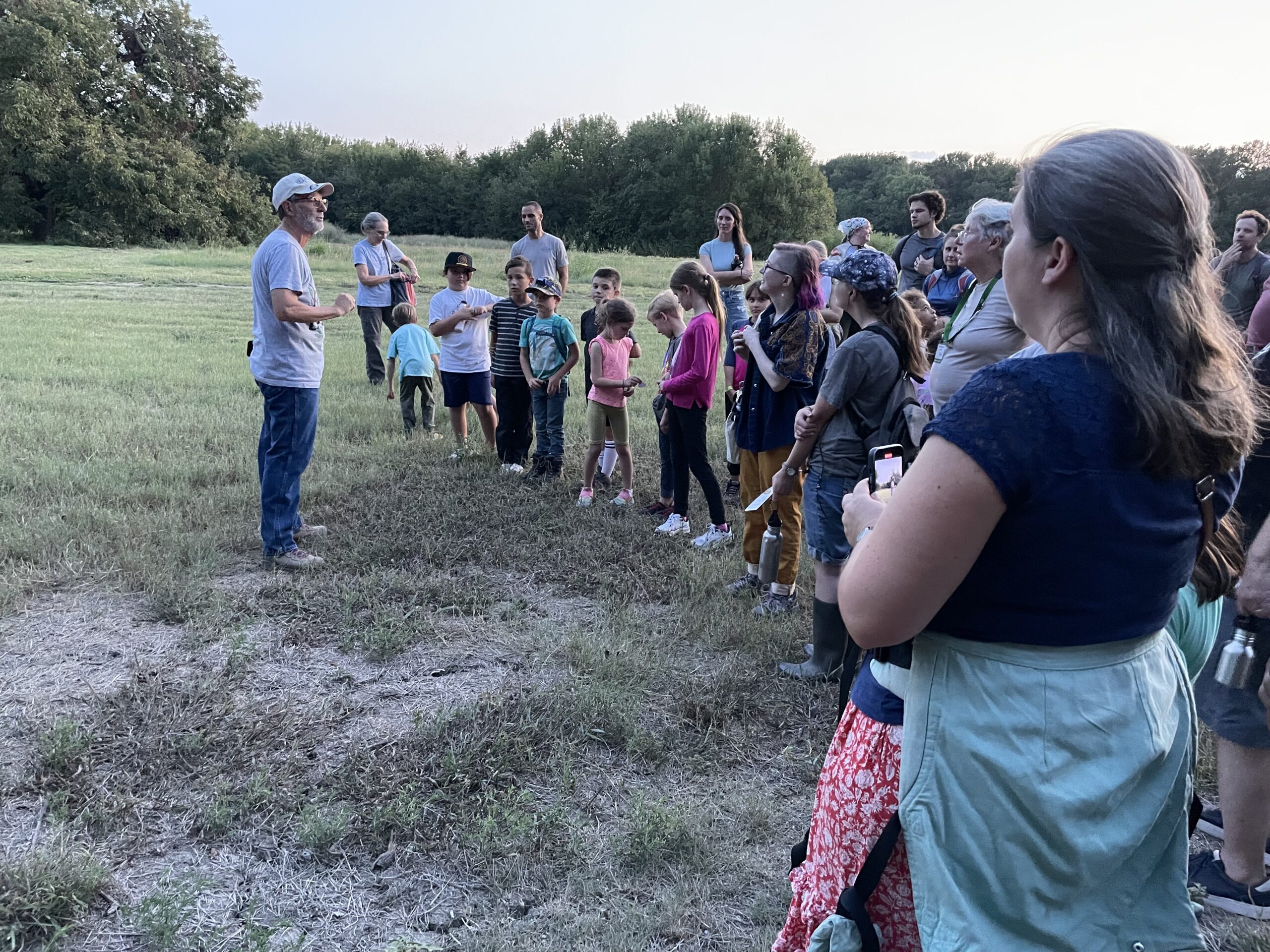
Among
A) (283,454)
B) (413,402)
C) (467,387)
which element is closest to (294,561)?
(283,454)

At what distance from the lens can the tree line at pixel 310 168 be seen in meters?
39.1

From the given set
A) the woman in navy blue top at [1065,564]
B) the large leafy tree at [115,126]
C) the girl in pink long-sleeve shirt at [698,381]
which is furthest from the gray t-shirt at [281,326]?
the large leafy tree at [115,126]

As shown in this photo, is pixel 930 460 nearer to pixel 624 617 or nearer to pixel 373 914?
pixel 373 914

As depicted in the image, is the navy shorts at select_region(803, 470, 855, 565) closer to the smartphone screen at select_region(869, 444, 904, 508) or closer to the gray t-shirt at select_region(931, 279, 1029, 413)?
the gray t-shirt at select_region(931, 279, 1029, 413)

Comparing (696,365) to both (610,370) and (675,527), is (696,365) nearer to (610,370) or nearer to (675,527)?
(610,370)

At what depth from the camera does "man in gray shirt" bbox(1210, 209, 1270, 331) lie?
27.8ft

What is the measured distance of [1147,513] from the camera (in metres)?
1.27

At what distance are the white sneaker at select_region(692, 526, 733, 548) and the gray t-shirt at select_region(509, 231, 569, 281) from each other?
150 inches

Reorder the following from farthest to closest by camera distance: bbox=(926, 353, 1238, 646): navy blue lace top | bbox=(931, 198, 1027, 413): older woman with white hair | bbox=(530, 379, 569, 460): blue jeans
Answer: bbox=(530, 379, 569, 460): blue jeans, bbox=(931, 198, 1027, 413): older woman with white hair, bbox=(926, 353, 1238, 646): navy blue lace top

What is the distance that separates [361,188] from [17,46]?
2005 cm

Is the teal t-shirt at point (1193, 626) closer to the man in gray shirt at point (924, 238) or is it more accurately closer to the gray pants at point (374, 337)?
the man in gray shirt at point (924, 238)

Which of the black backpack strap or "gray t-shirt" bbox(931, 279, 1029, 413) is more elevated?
"gray t-shirt" bbox(931, 279, 1029, 413)

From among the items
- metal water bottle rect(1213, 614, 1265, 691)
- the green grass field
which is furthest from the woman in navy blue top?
the green grass field

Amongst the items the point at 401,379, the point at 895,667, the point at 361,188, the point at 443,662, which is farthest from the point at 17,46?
the point at 895,667
